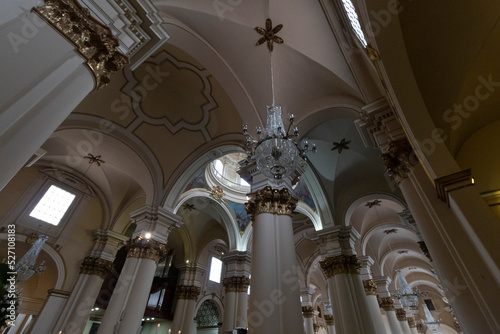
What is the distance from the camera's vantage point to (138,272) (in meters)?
5.95

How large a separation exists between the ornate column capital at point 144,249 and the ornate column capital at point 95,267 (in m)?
3.54

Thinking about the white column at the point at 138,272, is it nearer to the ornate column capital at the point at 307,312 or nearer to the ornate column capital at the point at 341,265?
the ornate column capital at the point at 341,265

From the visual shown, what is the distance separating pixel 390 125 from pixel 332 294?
4.92 m

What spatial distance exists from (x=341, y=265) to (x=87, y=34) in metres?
7.08

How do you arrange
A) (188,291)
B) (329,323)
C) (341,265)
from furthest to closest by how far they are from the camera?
(329,323)
(188,291)
(341,265)

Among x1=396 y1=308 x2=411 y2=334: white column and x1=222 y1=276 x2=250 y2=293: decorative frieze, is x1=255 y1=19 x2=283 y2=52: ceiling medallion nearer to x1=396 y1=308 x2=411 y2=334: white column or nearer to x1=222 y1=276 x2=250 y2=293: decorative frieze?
x1=222 y1=276 x2=250 y2=293: decorative frieze

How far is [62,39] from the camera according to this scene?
2.33 meters

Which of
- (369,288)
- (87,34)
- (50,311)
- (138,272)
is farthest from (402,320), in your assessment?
(87,34)

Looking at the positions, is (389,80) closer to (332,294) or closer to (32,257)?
(332,294)

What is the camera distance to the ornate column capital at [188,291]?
35.5 feet

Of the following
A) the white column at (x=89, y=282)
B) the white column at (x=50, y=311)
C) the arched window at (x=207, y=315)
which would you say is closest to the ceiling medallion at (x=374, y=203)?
the arched window at (x=207, y=315)

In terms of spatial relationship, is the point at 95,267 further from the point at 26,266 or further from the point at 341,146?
the point at 341,146

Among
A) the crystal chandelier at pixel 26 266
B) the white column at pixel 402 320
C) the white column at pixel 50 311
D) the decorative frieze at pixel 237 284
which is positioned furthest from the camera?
the white column at pixel 402 320

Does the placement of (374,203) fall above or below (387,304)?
above
